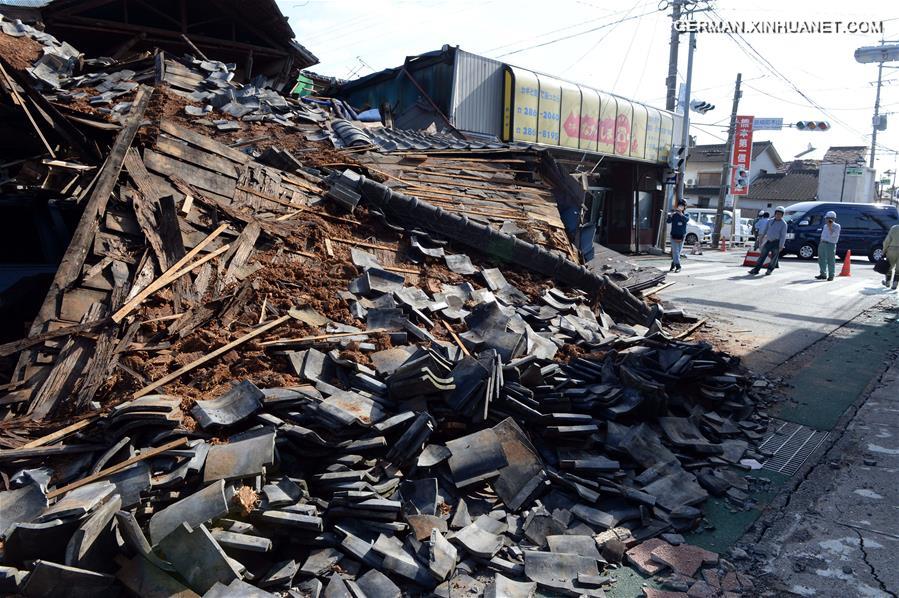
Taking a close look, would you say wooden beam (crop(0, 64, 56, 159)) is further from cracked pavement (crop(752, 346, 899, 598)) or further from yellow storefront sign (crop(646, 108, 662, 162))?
yellow storefront sign (crop(646, 108, 662, 162))

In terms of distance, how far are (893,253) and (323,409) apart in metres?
13.6

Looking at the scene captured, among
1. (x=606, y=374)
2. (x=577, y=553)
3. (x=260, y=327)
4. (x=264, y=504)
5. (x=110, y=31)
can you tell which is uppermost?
(x=110, y=31)

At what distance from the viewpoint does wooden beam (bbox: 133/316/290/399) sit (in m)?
4.12

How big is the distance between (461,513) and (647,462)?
1.69 m

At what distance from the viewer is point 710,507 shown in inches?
164

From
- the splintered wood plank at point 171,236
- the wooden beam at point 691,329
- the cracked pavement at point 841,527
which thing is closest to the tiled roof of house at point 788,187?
the wooden beam at point 691,329

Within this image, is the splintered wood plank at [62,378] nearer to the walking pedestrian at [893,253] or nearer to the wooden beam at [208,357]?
the wooden beam at [208,357]

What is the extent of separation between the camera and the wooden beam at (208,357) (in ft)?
13.5

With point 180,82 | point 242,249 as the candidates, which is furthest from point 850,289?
point 180,82

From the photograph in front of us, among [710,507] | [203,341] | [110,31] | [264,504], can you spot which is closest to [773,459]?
[710,507]

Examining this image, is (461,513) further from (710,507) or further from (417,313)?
(417,313)

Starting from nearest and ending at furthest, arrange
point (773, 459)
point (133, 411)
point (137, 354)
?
point (133, 411) → point (137, 354) → point (773, 459)

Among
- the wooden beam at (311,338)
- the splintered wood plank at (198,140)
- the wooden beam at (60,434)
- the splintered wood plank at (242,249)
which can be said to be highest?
the splintered wood plank at (198,140)

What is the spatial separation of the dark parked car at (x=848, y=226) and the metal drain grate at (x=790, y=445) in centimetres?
1804
